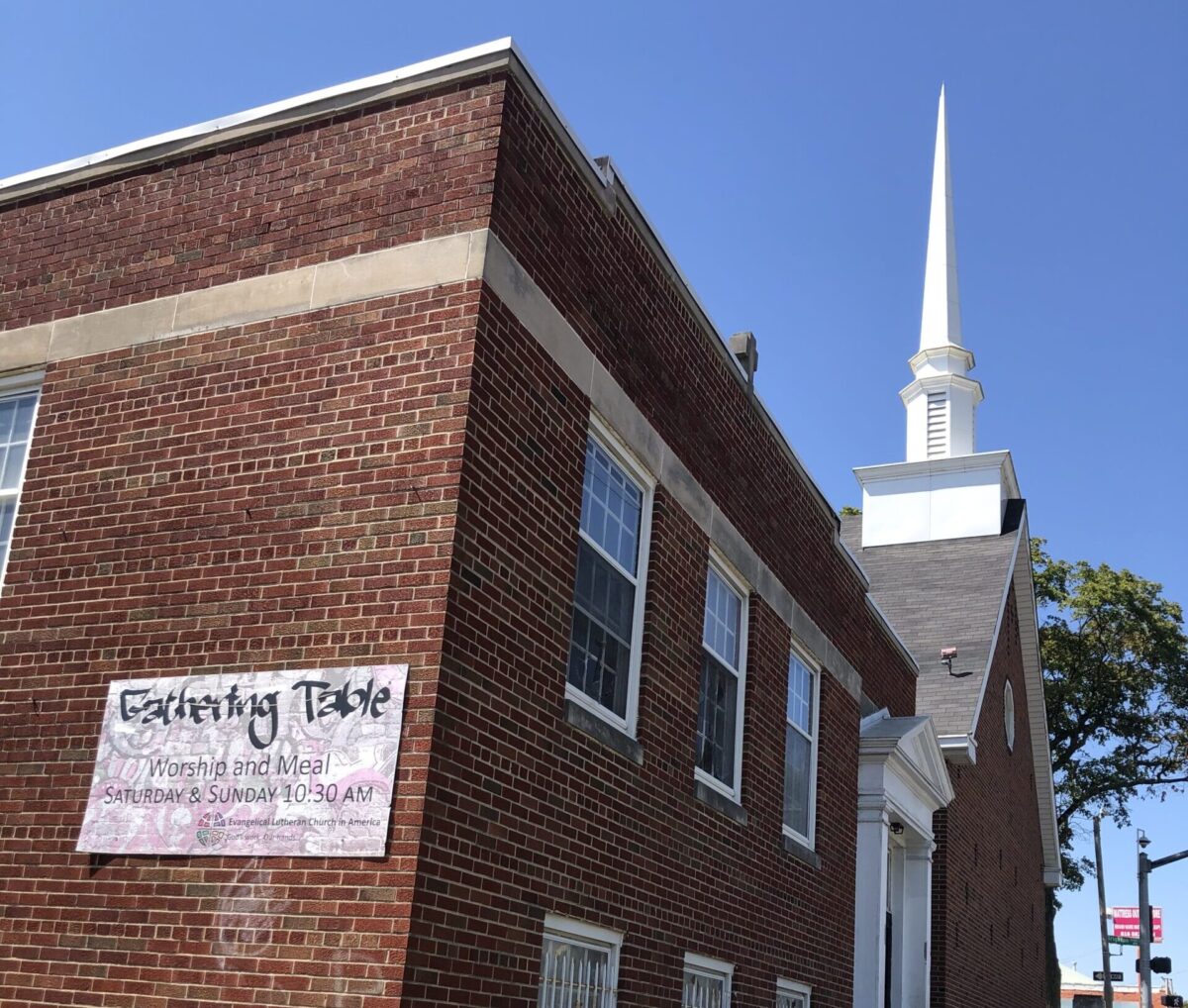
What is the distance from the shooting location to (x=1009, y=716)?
25.2 m

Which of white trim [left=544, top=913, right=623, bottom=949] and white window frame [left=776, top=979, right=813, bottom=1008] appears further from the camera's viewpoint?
white window frame [left=776, top=979, right=813, bottom=1008]

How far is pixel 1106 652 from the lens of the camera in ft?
121

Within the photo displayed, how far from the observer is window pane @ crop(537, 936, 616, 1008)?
7.99 meters

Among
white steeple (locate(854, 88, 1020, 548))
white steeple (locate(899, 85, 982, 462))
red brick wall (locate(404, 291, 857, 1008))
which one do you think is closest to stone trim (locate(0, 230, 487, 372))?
red brick wall (locate(404, 291, 857, 1008))

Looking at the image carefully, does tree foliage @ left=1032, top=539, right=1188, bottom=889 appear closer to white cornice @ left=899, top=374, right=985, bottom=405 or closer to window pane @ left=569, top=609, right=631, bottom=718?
white cornice @ left=899, top=374, right=985, bottom=405

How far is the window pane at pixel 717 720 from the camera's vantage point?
35.7 ft

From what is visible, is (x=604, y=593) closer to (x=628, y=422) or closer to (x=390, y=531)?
(x=628, y=422)

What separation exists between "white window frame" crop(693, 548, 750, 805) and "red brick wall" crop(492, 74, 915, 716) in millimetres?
448

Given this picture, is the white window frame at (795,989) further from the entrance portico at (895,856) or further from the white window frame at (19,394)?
the white window frame at (19,394)

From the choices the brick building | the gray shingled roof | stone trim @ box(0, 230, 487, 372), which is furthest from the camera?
the gray shingled roof

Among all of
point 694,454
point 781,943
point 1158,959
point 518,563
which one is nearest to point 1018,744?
point 1158,959

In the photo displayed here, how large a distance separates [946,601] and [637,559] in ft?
52.8

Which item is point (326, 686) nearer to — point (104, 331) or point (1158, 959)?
point (104, 331)

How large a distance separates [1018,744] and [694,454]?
18.4 m
